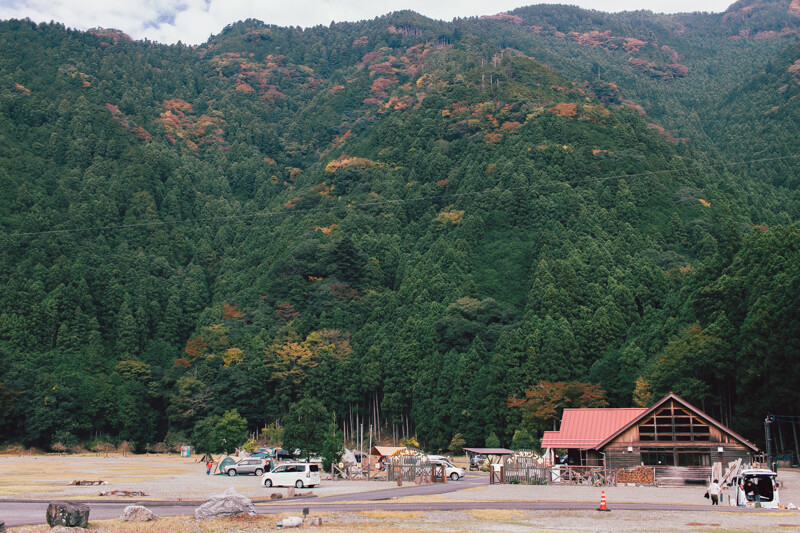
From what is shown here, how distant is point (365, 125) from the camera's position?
17338cm

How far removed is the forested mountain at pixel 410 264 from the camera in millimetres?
73188

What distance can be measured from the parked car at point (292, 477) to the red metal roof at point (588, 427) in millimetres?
17021

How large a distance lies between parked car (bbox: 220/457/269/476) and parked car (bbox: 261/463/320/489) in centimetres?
1176

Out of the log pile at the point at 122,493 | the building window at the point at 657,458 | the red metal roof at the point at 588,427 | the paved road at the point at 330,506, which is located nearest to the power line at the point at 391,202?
the red metal roof at the point at 588,427

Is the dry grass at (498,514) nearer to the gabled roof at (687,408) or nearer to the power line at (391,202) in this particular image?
the gabled roof at (687,408)

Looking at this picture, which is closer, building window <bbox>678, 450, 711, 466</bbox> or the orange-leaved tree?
building window <bbox>678, 450, 711, 466</bbox>

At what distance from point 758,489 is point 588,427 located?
71.0 feet

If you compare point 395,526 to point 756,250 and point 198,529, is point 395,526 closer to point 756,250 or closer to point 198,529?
point 198,529

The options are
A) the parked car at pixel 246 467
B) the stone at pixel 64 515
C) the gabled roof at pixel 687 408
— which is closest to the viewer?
the stone at pixel 64 515

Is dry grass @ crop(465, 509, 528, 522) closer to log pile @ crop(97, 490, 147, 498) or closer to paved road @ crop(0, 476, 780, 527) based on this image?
paved road @ crop(0, 476, 780, 527)

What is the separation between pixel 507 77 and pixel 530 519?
13224 cm

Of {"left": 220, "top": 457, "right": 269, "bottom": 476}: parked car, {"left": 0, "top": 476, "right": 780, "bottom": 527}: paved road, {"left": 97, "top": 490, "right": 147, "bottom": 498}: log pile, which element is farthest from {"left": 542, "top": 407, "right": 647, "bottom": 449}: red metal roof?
{"left": 97, "top": 490, "right": 147, "bottom": 498}: log pile

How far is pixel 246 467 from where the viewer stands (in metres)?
51.5

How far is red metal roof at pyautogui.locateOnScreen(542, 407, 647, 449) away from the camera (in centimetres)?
4875
